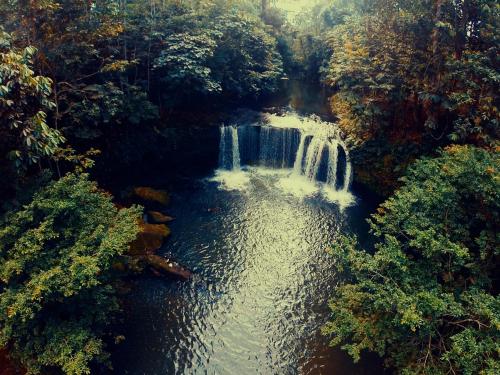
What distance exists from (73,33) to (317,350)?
16.8m

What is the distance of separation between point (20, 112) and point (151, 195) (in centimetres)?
1024

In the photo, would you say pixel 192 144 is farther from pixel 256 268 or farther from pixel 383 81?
pixel 383 81

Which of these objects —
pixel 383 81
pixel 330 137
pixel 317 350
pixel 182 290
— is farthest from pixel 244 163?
pixel 317 350

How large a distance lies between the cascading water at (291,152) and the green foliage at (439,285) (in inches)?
423

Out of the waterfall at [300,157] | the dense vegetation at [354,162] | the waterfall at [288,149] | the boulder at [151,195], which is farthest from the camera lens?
the waterfall at [300,157]

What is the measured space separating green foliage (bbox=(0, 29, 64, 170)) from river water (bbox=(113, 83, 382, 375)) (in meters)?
7.19

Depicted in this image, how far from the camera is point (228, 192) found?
73.5 ft

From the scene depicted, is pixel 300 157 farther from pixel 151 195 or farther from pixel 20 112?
pixel 20 112

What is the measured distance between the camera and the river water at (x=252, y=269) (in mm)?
12469

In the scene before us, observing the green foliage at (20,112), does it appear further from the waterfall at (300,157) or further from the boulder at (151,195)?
the waterfall at (300,157)

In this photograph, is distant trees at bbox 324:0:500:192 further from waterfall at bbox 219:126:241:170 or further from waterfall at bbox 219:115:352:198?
waterfall at bbox 219:126:241:170

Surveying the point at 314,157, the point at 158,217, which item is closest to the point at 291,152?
the point at 314,157

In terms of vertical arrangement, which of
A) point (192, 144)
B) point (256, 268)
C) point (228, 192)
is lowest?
point (256, 268)

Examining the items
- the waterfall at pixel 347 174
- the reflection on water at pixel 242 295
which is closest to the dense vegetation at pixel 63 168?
the reflection on water at pixel 242 295
